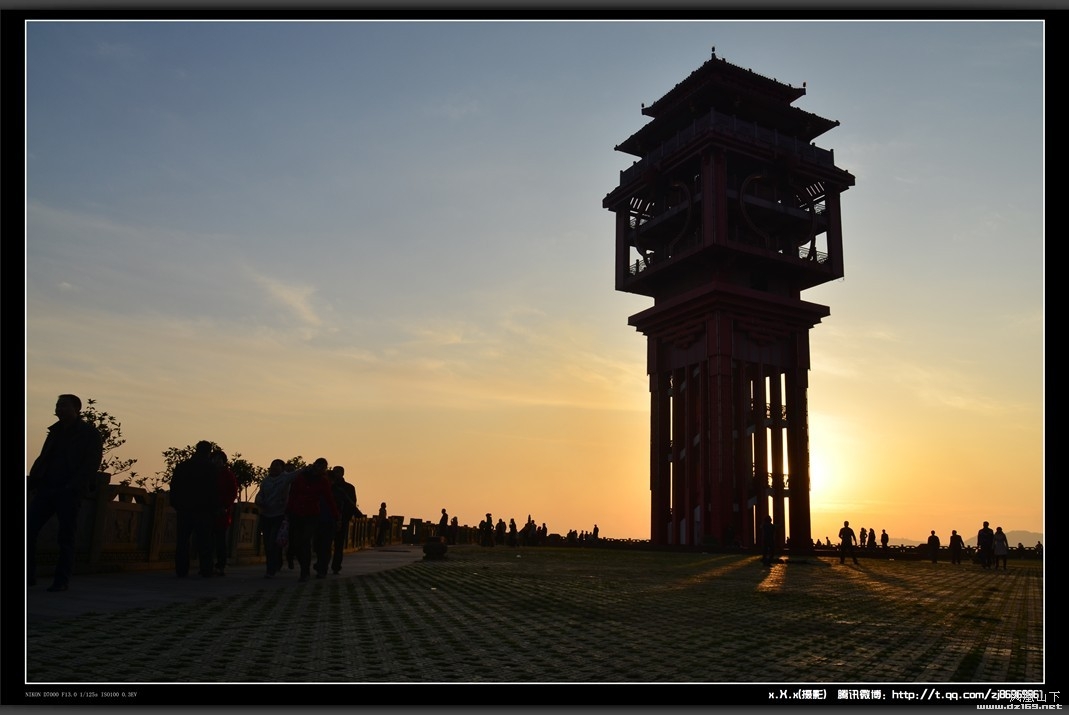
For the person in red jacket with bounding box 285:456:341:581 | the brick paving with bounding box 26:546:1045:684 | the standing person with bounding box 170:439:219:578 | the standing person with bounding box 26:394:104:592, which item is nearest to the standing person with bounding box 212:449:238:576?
the standing person with bounding box 170:439:219:578

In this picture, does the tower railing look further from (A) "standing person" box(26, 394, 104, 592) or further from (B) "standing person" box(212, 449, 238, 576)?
(A) "standing person" box(26, 394, 104, 592)

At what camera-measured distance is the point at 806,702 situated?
14.7 ft

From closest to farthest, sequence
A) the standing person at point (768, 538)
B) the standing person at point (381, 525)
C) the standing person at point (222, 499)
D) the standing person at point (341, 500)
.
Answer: the standing person at point (222, 499) < the standing person at point (341, 500) < the standing person at point (768, 538) < the standing person at point (381, 525)

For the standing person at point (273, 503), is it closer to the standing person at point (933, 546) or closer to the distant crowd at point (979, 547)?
the distant crowd at point (979, 547)

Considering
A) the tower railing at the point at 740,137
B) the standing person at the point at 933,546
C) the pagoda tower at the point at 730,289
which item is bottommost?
the standing person at the point at 933,546

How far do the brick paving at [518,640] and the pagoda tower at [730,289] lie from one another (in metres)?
44.3

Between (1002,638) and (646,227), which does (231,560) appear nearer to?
(1002,638)

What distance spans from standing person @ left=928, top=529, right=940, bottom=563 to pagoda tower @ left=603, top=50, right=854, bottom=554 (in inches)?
375

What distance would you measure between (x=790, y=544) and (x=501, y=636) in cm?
5247

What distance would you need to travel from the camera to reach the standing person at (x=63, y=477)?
28.3ft

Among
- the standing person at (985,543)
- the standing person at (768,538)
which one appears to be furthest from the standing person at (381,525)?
the standing person at (985,543)

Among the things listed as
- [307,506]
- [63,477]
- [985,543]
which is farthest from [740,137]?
[63,477]

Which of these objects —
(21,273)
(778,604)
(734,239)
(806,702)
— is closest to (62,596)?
(21,273)

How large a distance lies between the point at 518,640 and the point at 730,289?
163 ft
